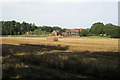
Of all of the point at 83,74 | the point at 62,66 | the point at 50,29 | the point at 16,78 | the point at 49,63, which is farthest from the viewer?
the point at 50,29

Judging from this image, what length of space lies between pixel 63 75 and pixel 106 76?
2.15 metres

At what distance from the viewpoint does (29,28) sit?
162 metres

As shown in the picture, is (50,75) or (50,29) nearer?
(50,75)

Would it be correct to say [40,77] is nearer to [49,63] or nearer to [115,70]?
[49,63]

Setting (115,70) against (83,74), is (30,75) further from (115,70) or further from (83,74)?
(115,70)

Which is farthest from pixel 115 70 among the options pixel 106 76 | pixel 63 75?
pixel 63 75

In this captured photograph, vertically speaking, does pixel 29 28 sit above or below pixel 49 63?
above

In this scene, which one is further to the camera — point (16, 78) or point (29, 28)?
point (29, 28)

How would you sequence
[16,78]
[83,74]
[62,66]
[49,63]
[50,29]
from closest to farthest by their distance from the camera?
[16,78] → [83,74] → [62,66] → [49,63] → [50,29]

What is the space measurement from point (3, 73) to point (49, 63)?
290 cm

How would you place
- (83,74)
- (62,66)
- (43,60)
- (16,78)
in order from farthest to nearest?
1. (43,60)
2. (62,66)
3. (83,74)
4. (16,78)

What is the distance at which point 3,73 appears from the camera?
634 centimetres

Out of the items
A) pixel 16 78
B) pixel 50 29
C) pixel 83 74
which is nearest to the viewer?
pixel 16 78

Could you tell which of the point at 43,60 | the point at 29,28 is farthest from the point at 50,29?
the point at 43,60
